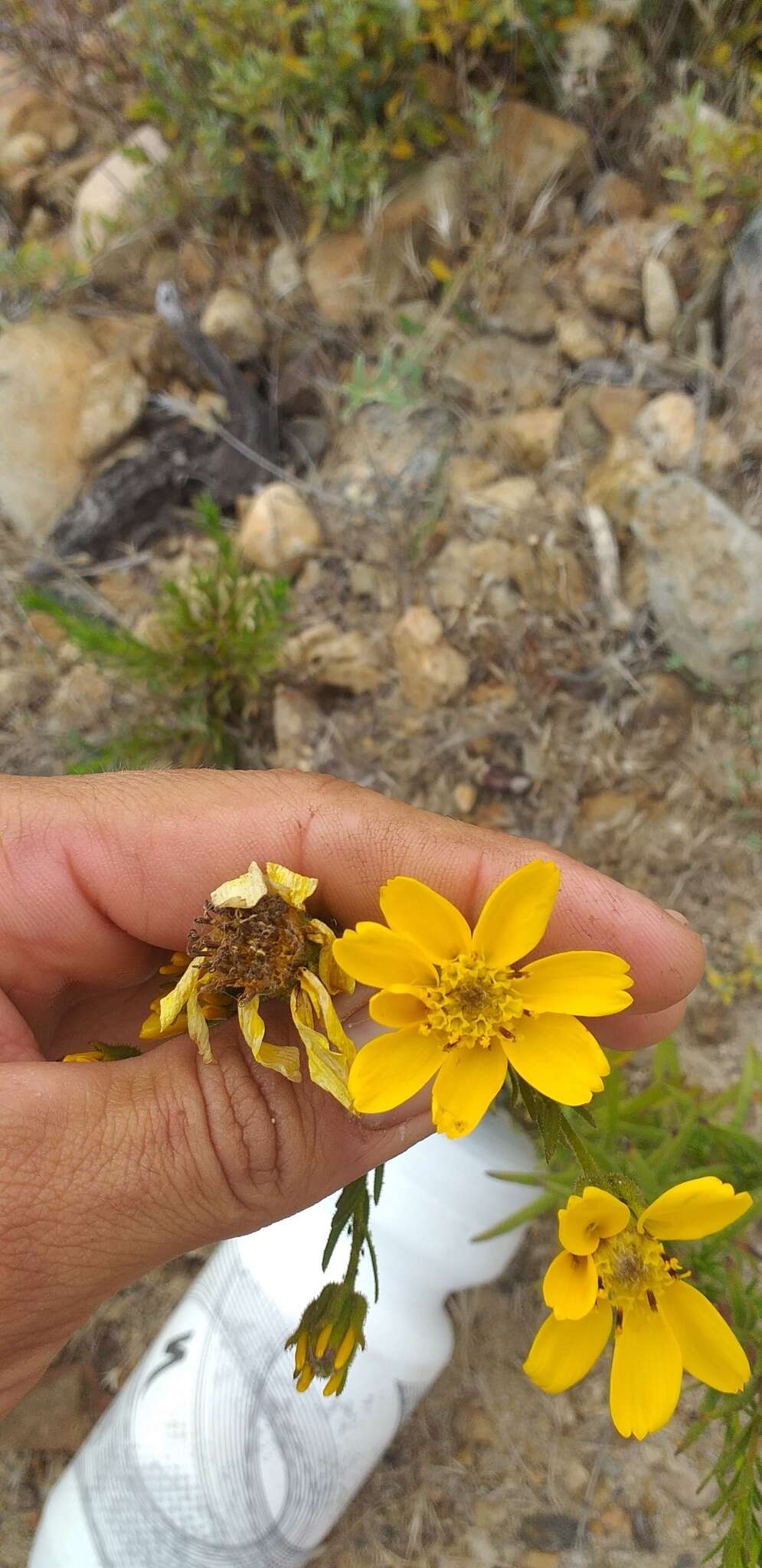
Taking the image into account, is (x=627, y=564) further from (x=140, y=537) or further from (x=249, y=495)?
(x=140, y=537)

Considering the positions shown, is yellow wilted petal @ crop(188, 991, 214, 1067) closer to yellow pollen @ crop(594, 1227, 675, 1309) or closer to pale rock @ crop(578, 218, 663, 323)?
yellow pollen @ crop(594, 1227, 675, 1309)

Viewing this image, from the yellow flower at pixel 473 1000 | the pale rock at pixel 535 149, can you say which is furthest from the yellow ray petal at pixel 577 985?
the pale rock at pixel 535 149

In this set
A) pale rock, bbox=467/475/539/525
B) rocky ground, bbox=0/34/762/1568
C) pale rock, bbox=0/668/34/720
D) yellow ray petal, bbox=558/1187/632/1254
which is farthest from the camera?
pale rock, bbox=0/668/34/720

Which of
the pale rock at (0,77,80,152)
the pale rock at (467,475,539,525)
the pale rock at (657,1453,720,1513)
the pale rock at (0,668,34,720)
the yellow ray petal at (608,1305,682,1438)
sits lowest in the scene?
the pale rock at (657,1453,720,1513)

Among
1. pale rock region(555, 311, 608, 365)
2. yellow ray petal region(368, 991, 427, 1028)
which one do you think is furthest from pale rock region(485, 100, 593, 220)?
yellow ray petal region(368, 991, 427, 1028)

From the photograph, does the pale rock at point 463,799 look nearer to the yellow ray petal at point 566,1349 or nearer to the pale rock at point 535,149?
the yellow ray petal at point 566,1349

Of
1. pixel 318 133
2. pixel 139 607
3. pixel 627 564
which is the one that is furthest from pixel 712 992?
pixel 318 133

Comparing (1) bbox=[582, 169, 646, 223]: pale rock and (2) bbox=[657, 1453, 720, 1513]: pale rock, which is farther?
(1) bbox=[582, 169, 646, 223]: pale rock
